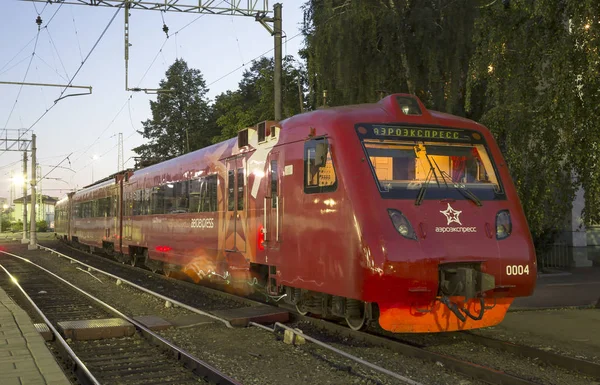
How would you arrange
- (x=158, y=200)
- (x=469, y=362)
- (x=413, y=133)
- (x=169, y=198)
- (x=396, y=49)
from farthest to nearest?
(x=396, y=49), (x=158, y=200), (x=169, y=198), (x=413, y=133), (x=469, y=362)

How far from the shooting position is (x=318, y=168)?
8.67m

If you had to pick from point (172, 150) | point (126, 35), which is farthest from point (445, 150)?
point (172, 150)

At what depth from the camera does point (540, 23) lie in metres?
10.1

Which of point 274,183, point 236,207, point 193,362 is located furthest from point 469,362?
point 236,207

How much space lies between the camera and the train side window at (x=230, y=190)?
11.9 meters

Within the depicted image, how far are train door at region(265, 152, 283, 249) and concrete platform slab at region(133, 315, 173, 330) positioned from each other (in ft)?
6.41

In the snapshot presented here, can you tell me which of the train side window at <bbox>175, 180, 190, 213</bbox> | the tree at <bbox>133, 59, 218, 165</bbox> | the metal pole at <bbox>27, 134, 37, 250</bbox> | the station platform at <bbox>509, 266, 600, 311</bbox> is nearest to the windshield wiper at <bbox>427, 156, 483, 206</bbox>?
the station platform at <bbox>509, 266, 600, 311</bbox>

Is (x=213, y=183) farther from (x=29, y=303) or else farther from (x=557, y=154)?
(x=557, y=154)

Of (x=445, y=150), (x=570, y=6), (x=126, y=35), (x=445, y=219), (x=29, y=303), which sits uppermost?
(x=126, y=35)

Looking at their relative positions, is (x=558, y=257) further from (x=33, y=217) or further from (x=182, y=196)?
(x=33, y=217)

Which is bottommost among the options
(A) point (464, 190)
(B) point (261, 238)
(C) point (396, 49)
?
(B) point (261, 238)

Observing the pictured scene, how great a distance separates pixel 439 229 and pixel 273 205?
299cm

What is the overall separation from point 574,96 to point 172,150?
58654 mm

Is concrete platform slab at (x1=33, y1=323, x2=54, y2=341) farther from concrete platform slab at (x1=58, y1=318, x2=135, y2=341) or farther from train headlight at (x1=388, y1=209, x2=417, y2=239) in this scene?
train headlight at (x1=388, y1=209, x2=417, y2=239)
